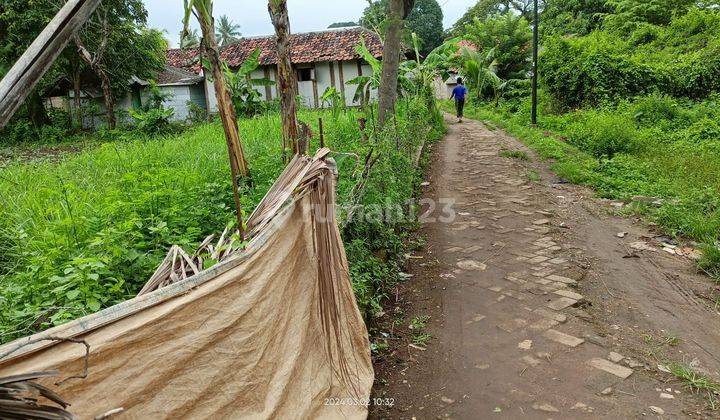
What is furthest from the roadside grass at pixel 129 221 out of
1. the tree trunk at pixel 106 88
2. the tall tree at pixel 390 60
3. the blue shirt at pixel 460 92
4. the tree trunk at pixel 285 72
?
the tree trunk at pixel 106 88

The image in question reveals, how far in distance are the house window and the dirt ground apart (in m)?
15.9

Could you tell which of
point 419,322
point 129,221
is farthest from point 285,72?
point 419,322

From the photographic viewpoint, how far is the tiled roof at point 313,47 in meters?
20.2

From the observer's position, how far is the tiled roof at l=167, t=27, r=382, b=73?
2020cm

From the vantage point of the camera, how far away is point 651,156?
888 centimetres

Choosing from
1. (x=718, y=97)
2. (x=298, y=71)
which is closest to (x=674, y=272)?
(x=718, y=97)

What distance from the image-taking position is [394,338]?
375 centimetres

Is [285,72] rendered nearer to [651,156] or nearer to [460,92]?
[651,156]

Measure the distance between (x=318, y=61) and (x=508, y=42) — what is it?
29.7 ft

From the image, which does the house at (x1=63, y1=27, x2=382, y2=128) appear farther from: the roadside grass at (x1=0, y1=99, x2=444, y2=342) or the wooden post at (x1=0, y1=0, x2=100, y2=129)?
the wooden post at (x1=0, y1=0, x2=100, y2=129)

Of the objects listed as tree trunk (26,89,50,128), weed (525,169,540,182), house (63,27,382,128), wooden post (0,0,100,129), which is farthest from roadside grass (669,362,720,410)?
tree trunk (26,89,50,128)

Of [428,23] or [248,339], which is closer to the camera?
[248,339]

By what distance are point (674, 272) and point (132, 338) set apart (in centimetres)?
496

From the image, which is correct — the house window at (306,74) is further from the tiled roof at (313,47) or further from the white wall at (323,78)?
the tiled roof at (313,47)
